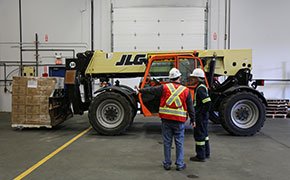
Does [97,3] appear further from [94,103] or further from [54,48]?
[94,103]

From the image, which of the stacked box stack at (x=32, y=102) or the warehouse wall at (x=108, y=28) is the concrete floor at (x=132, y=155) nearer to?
the stacked box stack at (x=32, y=102)

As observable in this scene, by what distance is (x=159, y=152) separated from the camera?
612 cm

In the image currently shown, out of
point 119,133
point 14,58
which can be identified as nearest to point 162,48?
point 119,133

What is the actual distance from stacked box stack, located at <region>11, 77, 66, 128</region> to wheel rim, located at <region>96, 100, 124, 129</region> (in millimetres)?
1659

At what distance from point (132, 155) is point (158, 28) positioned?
7910mm

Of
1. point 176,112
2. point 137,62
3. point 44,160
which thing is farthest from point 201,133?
point 137,62

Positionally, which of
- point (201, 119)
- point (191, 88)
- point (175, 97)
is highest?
point (191, 88)

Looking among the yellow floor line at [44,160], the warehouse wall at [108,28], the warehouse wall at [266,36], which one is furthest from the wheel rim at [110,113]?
the warehouse wall at [266,36]

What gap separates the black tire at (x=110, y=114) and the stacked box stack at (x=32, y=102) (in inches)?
60.9

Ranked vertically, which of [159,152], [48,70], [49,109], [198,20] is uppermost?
[198,20]

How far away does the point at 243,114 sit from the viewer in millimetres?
7785

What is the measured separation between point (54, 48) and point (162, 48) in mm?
4967

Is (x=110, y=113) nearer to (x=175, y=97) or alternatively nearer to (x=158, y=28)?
(x=175, y=97)

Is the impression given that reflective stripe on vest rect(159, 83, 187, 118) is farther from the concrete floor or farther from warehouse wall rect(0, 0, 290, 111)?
warehouse wall rect(0, 0, 290, 111)
